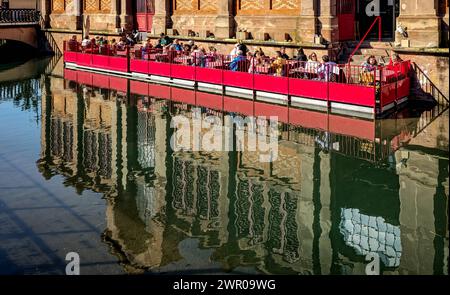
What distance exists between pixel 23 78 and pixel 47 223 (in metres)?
22.2

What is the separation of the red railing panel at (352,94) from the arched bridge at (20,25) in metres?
29.5

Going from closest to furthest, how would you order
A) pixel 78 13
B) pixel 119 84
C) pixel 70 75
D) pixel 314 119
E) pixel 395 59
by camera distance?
pixel 314 119
pixel 395 59
pixel 119 84
pixel 70 75
pixel 78 13

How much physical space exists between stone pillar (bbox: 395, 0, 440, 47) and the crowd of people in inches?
43.0

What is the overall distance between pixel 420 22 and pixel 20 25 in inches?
1222

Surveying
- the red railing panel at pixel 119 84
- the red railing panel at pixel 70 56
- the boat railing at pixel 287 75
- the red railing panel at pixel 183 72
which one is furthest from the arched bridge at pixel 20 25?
the red railing panel at pixel 183 72

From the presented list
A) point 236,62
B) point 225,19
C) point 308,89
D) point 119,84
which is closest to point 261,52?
point 236,62

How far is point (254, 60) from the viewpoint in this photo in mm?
22031

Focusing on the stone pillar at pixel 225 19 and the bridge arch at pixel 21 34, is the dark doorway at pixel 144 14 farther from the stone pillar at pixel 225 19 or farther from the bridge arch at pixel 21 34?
the bridge arch at pixel 21 34

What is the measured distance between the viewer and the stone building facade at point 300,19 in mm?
20188

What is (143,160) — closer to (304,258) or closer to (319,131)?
(319,131)

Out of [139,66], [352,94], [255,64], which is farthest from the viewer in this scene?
[139,66]

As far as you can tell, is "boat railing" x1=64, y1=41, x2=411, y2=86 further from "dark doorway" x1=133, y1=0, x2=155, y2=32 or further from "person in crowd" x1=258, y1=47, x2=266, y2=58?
"dark doorway" x1=133, y1=0, x2=155, y2=32

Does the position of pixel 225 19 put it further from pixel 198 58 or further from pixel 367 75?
pixel 367 75

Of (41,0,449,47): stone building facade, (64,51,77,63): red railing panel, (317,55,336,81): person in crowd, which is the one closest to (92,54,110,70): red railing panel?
(64,51,77,63): red railing panel
